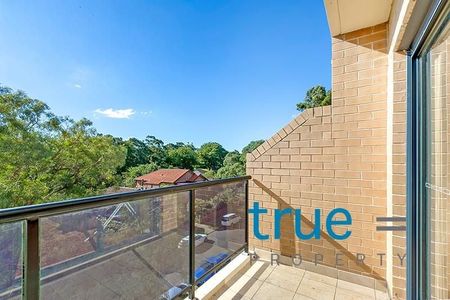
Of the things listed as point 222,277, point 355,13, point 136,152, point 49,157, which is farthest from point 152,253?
point 136,152

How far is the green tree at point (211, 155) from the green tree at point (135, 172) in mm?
4653

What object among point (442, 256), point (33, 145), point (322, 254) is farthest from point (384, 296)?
point (33, 145)

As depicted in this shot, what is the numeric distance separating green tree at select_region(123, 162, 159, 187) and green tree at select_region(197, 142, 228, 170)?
4653 millimetres

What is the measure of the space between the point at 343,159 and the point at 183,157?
23.3 metres

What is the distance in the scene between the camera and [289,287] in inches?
91.7

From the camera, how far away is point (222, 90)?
19.7 metres

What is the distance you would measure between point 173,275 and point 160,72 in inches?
735

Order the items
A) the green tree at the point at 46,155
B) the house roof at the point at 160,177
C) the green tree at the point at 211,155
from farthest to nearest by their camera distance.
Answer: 1. the green tree at the point at 211,155
2. the house roof at the point at 160,177
3. the green tree at the point at 46,155

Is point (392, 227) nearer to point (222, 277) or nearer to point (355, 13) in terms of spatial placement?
point (222, 277)

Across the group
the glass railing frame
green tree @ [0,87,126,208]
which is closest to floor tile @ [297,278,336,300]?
the glass railing frame

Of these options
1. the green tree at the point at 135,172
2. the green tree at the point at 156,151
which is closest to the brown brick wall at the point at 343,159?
the green tree at the point at 135,172

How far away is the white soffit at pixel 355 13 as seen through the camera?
2.02 m
